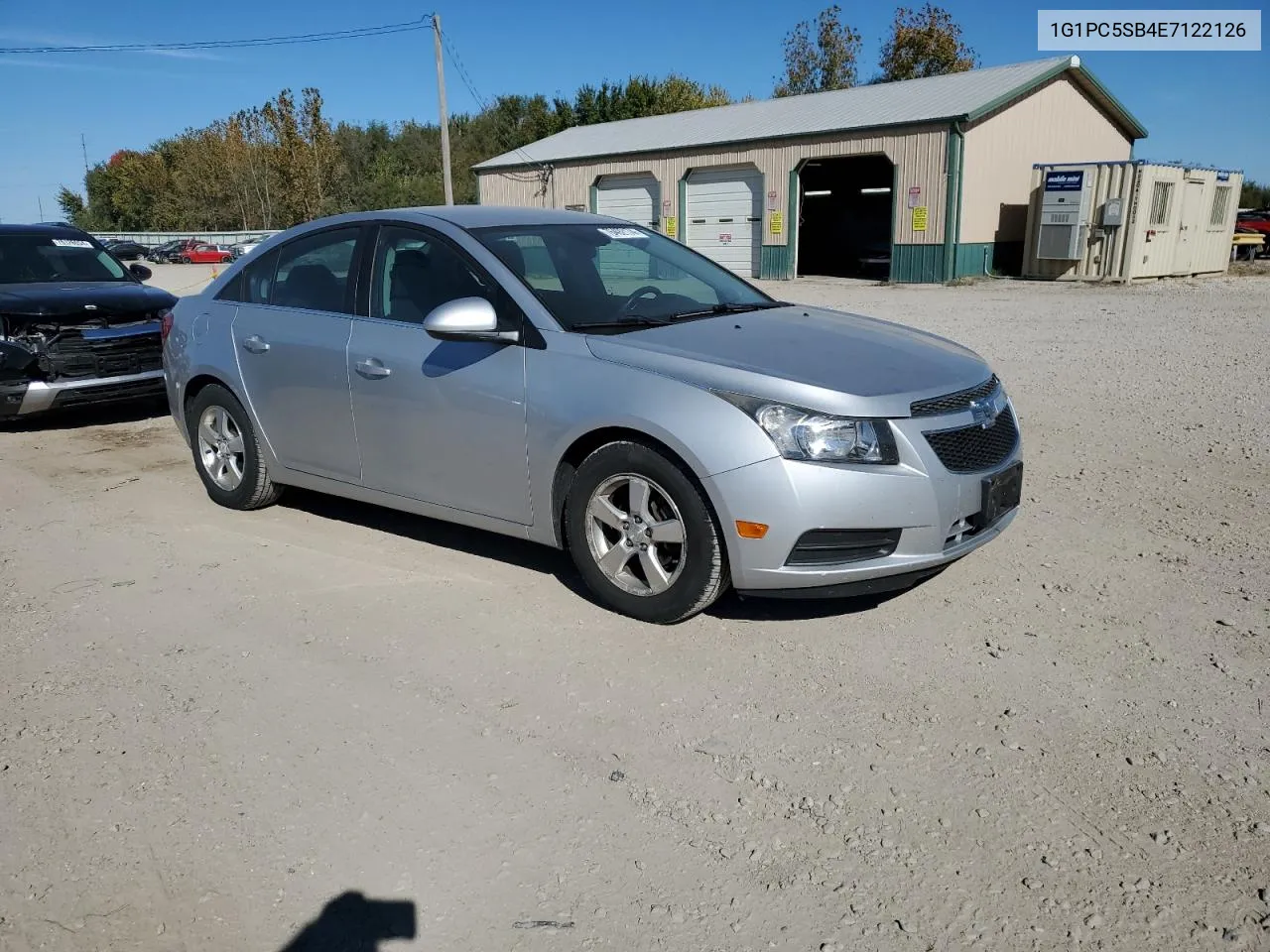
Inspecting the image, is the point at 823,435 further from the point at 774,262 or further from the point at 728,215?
the point at 728,215

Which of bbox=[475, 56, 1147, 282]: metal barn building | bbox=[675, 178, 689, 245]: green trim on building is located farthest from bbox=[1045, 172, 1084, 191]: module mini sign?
bbox=[675, 178, 689, 245]: green trim on building

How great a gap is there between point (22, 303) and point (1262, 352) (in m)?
12.0

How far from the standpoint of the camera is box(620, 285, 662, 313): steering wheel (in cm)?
481

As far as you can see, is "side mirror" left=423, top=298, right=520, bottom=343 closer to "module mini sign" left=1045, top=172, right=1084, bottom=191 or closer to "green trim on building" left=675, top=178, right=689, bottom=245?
"module mini sign" left=1045, top=172, right=1084, bottom=191

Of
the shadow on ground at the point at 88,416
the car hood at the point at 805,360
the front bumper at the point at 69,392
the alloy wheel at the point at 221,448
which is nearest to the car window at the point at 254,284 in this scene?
the alloy wheel at the point at 221,448

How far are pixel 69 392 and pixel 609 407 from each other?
242 inches

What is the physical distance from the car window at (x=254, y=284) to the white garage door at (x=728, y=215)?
921 inches

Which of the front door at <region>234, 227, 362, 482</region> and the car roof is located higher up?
the car roof

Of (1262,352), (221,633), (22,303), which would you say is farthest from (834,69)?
(221,633)

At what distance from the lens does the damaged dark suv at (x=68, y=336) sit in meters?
8.26

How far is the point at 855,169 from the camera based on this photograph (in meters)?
31.7

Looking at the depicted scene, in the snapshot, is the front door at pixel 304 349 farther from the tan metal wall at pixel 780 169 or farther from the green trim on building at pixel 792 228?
the green trim on building at pixel 792 228

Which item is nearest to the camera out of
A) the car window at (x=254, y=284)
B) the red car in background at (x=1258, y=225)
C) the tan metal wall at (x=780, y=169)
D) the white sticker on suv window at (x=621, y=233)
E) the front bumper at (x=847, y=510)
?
the front bumper at (x=847, y=510)

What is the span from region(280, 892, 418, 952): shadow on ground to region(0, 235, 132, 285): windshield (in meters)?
8.43
